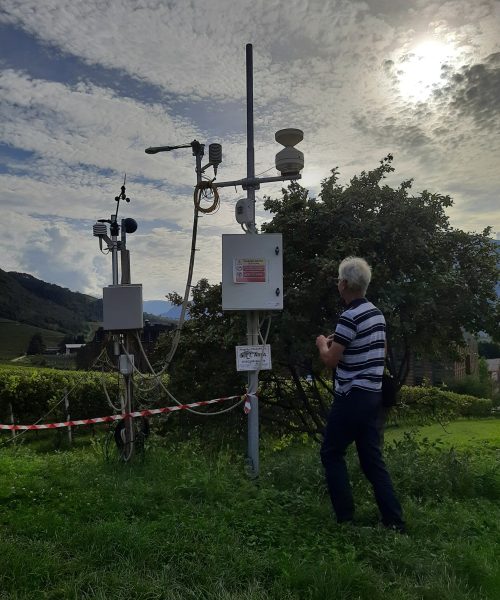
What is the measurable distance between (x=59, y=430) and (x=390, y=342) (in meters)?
9.02

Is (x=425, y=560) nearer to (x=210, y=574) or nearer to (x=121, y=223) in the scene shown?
(x=210, y=574)

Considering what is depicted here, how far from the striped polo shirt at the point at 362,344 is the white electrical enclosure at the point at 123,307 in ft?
8.37

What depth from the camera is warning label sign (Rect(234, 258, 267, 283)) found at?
5.64 meters

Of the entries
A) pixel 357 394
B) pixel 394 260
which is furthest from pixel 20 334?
pixel 357 394

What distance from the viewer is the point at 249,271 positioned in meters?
5.65

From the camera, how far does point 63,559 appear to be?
3094 mm

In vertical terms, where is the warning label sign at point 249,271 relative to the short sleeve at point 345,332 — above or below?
above

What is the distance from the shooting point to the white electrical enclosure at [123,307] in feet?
18.5

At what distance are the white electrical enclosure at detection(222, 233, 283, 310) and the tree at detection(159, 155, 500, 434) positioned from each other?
1.58 meters

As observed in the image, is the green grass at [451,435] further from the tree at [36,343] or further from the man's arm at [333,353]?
the tree at [36,343]

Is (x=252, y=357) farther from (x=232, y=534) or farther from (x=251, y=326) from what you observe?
(x=232, y=534)

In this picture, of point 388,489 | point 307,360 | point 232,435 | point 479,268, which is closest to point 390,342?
point 307,360

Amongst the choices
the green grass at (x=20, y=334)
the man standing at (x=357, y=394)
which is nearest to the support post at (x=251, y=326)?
the man standing at (x=357, y=394)

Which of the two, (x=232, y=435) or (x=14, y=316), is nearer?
(x=232, y=435)
